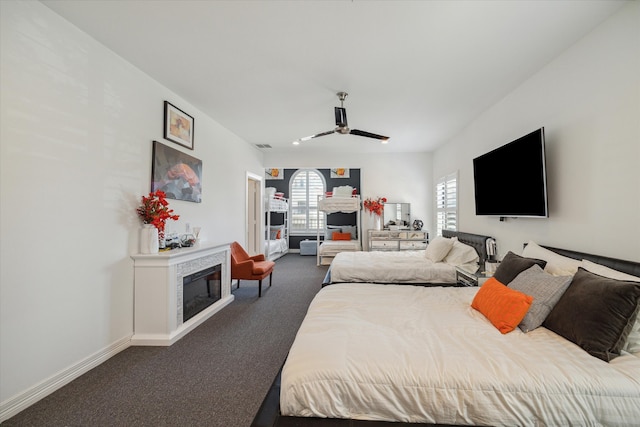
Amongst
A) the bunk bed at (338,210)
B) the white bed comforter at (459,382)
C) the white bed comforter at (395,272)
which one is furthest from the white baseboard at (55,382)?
the bunk bed at (338,210)

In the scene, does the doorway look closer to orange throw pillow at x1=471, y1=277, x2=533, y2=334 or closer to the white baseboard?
the white baseboard

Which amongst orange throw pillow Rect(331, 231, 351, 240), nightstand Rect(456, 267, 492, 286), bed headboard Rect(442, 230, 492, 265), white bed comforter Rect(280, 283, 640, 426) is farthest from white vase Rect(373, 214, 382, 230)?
white bed comforter Rect(280, 283, 640, 426)

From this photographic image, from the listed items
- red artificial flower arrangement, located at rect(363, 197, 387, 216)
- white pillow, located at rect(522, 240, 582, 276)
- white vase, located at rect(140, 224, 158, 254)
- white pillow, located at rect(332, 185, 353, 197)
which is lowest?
white pillow, located at rect(522, 240, 582, 276)

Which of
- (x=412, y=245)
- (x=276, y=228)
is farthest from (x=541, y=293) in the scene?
(x=276, y=228)

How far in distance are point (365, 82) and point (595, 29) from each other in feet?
6.01

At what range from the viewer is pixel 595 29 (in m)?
2.00

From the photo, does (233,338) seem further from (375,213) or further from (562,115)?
(375,213)

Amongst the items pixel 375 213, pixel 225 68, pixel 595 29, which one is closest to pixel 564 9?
pixel 595 29

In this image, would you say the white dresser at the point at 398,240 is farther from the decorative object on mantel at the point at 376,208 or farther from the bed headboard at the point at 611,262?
the bed headboard at the point at 611,262

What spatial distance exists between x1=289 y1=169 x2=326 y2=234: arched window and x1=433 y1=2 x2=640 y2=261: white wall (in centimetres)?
617

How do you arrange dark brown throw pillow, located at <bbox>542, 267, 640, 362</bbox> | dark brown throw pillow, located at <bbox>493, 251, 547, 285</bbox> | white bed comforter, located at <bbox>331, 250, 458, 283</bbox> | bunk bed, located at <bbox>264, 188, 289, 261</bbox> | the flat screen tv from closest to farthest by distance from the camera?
1. dark brown throw pillow, located at <bbox>542, 267, 640, 362</bbox>
2. dark brown throw pillow, located at <bbox>493, 251, 547, 285</bbox>
3. the flat screen tv
4. white bed comforter, located at <bbox>331, 250, 458, 283</bbox>
5. bunk bed, located at <bbox>264, 188, 289, 261</bbox>

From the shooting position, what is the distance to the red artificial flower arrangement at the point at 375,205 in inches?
242

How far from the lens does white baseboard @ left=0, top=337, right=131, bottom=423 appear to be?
64.0 inches

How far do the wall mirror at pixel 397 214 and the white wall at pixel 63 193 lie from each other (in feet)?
16.0
